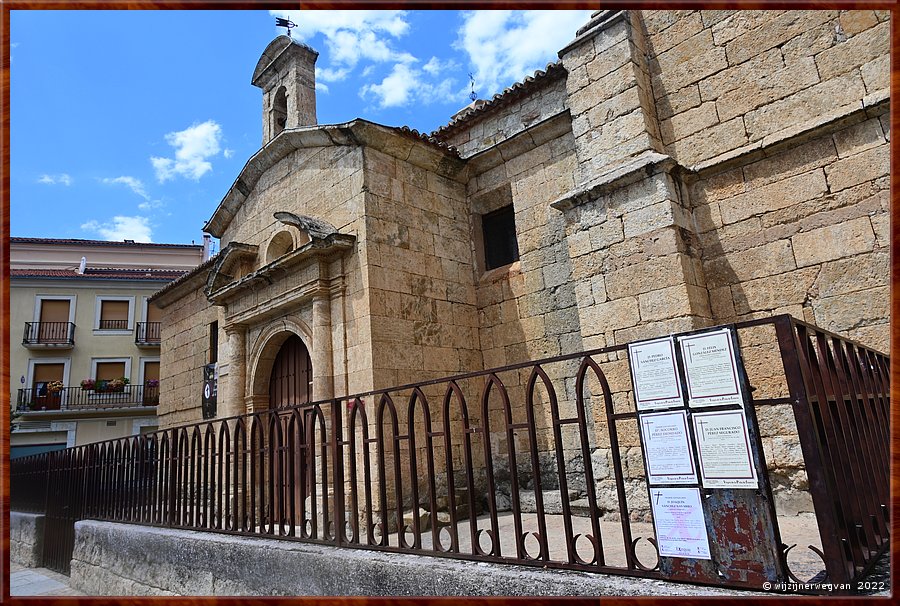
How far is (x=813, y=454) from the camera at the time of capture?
2002 millimetres

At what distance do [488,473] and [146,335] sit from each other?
22.5 meters

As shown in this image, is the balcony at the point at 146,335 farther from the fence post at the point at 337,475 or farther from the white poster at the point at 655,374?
the white poster at the point at 655,374

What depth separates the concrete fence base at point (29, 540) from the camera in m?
8.38

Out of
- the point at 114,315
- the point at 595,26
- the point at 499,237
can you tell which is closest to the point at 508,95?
the point at 595,26

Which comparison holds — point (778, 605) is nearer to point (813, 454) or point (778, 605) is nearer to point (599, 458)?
point (813, 454)

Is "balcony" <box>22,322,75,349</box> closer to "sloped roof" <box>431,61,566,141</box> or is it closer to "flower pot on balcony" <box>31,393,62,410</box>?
"flower pot on balcony" <box>31,393,62,410</box>

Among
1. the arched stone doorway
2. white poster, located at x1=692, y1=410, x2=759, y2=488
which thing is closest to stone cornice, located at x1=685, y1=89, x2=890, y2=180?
white poster, located at x1=692, y1=410, x2=759, y2=488

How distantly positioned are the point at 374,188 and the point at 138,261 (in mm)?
19956

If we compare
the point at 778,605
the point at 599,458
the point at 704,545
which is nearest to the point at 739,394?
the point at 704,545

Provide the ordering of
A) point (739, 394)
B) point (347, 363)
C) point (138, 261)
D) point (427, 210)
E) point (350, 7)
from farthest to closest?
point (138, 261), point (427, 210), point (347, 363), point (739, 394), point (350, 7)

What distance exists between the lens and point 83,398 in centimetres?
2038

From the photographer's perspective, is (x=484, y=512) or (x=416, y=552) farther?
(x=484, y=512)

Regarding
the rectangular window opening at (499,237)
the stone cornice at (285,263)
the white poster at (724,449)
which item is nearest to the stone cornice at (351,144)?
the rectangular window opening at (499,237)

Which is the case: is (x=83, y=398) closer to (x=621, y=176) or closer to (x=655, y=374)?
(x=621, y=176)
